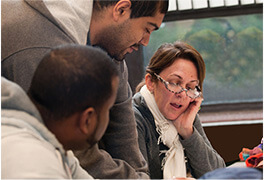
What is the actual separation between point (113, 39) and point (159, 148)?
610 mm

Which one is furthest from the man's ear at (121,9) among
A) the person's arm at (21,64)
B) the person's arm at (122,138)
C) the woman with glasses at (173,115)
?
the woman with glasses at (173,115)

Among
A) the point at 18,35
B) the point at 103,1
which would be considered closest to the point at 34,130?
the point at 18,35

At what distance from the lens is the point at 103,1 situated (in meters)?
1.15

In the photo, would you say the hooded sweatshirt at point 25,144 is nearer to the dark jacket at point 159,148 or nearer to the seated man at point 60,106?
the seated man at point 60,106

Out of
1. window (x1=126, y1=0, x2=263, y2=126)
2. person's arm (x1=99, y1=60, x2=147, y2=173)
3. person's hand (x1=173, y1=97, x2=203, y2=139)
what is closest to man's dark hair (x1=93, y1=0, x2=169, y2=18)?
person's arm (x1=99, y1=60, x2=147, y2=173)

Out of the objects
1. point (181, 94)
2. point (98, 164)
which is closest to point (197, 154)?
point (181, 94)

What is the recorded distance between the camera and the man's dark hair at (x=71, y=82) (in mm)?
714

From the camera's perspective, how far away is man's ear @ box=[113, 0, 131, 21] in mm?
1132

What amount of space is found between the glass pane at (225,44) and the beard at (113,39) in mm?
1618

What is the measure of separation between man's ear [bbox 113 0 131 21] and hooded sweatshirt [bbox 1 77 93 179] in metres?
0.48

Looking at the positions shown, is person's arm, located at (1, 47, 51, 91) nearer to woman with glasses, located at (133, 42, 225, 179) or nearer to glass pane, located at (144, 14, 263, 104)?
woman with glasses, located at (133, 42, 225, 179)

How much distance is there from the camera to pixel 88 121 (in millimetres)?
738

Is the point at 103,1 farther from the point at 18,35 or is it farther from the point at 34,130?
the point at 34,130

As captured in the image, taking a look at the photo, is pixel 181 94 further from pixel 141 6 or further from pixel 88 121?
pixel 88 121
